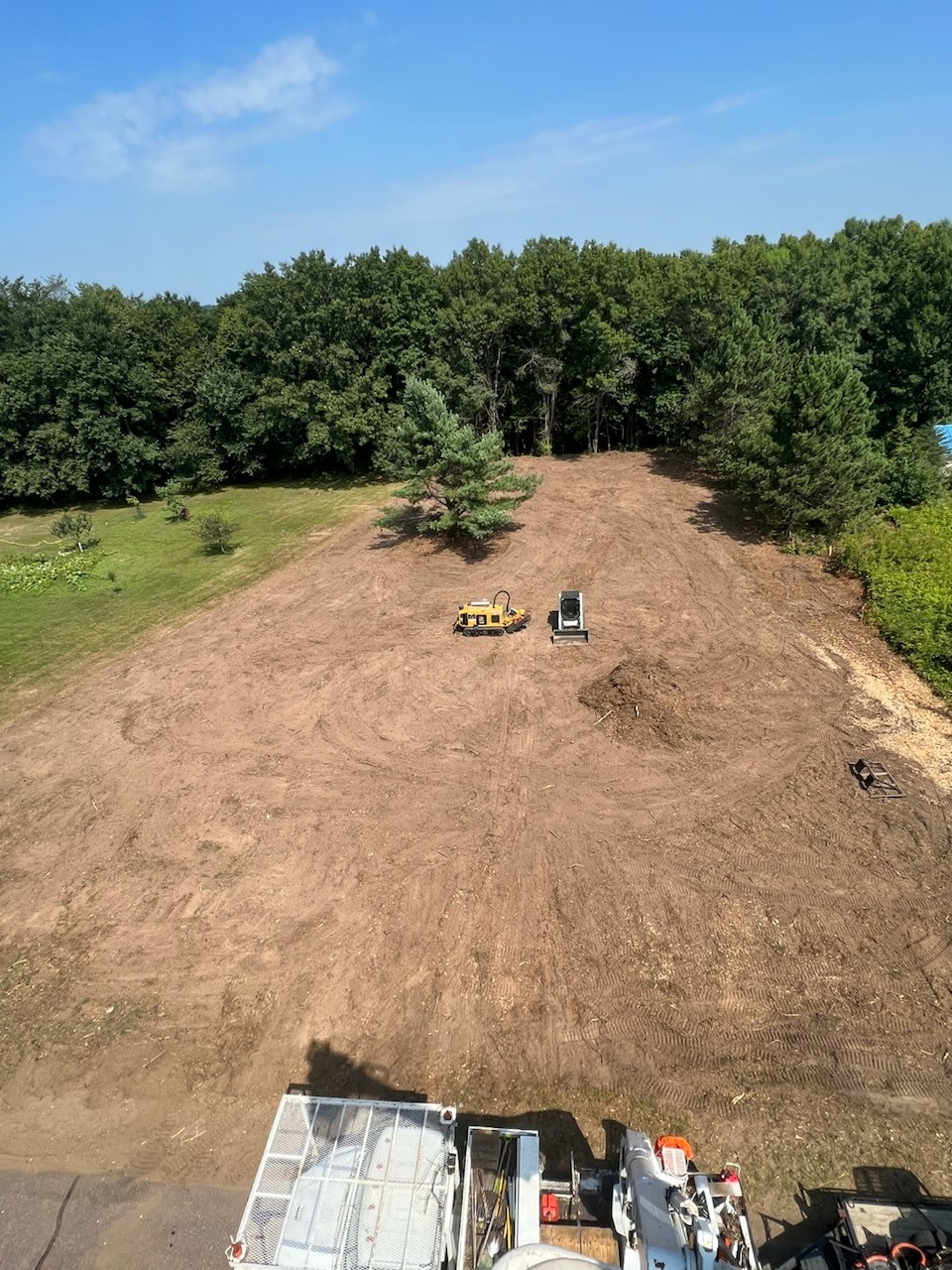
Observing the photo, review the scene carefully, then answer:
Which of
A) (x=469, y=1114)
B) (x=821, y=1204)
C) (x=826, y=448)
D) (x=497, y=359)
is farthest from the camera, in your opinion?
(x=497, y=359)

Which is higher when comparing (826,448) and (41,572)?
(826,448)

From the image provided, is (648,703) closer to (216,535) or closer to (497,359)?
(216,535)

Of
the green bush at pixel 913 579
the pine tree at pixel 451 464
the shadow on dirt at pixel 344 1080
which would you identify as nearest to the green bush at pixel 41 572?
the pine tree at pixel 451 464

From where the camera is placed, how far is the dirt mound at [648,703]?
16875 mm

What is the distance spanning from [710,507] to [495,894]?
25423 millimetres

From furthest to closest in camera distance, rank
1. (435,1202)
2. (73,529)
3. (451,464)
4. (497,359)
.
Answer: (497,359) → (73,529) → (451,464) → (435,1202)

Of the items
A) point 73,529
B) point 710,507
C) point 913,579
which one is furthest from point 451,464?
point 73,529

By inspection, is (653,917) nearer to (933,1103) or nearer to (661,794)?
(661,794)

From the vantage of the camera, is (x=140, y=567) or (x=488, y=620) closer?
(x=488, y=620)

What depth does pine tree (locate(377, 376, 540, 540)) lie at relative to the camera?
27672mm

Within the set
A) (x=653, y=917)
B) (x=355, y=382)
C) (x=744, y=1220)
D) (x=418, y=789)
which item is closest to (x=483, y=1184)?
(x=744, y=1220)

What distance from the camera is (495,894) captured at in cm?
1286

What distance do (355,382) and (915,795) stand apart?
37866 mm

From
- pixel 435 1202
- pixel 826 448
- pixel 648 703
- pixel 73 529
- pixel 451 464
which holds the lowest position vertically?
pixel 435 1202
